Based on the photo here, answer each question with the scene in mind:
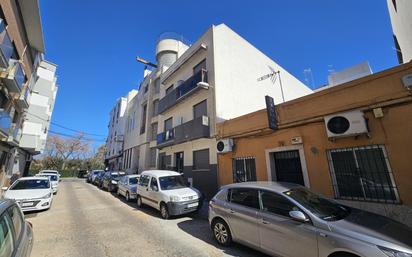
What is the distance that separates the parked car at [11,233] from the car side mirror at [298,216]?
4225 millimetres

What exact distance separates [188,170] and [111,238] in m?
7.68

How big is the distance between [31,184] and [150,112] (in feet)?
41.8

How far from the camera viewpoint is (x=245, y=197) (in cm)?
477

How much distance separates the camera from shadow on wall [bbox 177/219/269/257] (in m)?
4.47

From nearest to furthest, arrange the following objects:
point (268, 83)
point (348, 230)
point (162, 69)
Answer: point (348, 230) < point (268, 83) < point (162, 69)

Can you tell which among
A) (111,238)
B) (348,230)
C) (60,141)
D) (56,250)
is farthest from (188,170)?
(60,141)

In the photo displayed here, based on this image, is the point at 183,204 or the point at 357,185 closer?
the point at 357,185

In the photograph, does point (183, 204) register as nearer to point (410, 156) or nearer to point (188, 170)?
point (188, 170)

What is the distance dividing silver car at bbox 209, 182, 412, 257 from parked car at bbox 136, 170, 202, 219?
254cm

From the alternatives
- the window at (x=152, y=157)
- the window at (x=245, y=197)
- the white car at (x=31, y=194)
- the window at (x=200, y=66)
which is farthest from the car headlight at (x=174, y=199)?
the window at (x=152, y=157)

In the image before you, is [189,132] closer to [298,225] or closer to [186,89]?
[186,89]

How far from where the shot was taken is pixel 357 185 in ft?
20.0

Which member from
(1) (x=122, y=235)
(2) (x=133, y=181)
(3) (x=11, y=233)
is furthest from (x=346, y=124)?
(2) (x=133, y=181)

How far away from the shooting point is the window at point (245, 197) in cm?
453
